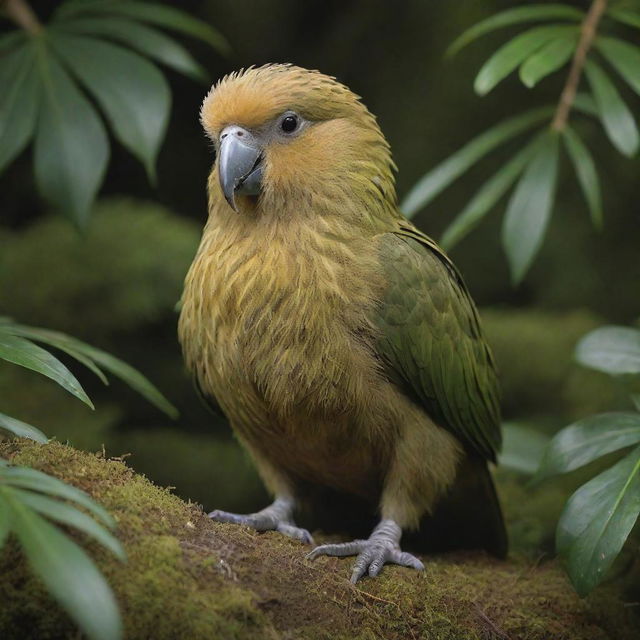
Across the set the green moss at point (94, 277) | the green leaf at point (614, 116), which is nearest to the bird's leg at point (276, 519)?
the green moss at point (94, 277)

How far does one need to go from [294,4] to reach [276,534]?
3642mm

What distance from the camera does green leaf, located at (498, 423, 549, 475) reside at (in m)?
3.71

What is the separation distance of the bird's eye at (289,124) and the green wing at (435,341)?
453 millimetres

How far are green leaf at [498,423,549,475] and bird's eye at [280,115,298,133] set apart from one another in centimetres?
Result: 158

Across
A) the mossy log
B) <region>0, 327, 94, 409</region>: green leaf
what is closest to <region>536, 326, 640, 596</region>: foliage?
the mossy log

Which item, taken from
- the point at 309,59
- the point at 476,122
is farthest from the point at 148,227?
the point at 476,122

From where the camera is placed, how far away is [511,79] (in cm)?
566

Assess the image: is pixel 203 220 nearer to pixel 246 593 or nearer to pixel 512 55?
pixel 512 55

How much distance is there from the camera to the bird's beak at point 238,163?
2754mm

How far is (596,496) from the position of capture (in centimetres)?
269

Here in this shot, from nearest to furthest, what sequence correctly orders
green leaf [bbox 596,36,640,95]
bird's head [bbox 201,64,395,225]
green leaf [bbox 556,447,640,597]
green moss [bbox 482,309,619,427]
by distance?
green leaf [bbox 556,447,640,597] → bird's head [bbox 201,64,395,225] → green leaf [bbox 596,36,640,95] → green moss [bbox 482,309,619,427]

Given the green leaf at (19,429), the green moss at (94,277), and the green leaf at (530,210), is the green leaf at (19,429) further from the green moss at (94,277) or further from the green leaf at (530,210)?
the green moss at (94,277)

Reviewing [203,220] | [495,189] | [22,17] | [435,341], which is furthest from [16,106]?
[203,220]

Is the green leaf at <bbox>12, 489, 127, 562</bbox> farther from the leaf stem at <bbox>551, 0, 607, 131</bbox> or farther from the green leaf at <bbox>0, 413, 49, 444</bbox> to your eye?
the leaf stem at <bbox>551, 0, 607, 131</bbox>
